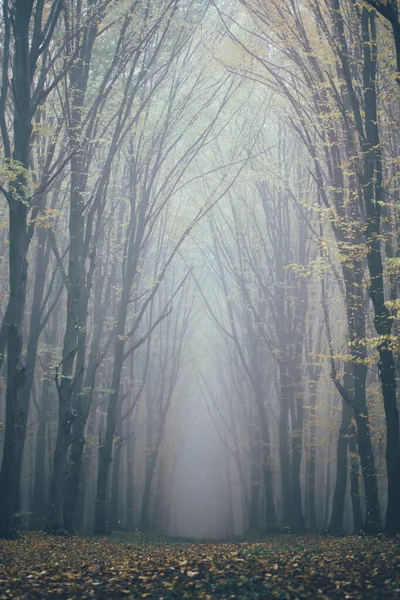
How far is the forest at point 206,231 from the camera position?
8664 mm

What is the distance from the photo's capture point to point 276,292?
65.8 feet

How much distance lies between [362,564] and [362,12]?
10.2 metres

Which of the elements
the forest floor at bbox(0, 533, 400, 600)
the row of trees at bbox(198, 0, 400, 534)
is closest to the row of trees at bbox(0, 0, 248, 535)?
the row of trees at bbox(198, 0, 400, 534)

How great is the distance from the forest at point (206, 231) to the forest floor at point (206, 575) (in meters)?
0.05

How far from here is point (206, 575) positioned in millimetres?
6992

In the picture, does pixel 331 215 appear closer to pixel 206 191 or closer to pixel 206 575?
pixel 206 575

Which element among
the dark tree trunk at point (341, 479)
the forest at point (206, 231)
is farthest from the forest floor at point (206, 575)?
the dark tree trunk at point (341, 479)

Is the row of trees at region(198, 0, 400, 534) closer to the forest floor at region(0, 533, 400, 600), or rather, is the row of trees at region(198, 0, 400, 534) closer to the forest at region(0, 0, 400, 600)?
the forest at region(0, 0, 400, 600)

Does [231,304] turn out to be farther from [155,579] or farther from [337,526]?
[155,579]

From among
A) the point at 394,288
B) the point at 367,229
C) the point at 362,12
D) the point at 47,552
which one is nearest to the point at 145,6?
the point at 362,12

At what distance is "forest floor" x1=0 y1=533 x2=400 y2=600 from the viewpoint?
241 inches

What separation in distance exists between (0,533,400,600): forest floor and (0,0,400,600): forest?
0.15 ft

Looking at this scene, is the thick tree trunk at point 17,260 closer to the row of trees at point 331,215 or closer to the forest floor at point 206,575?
the forest floor at point 206,575

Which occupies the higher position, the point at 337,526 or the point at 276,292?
the point at 276,292
